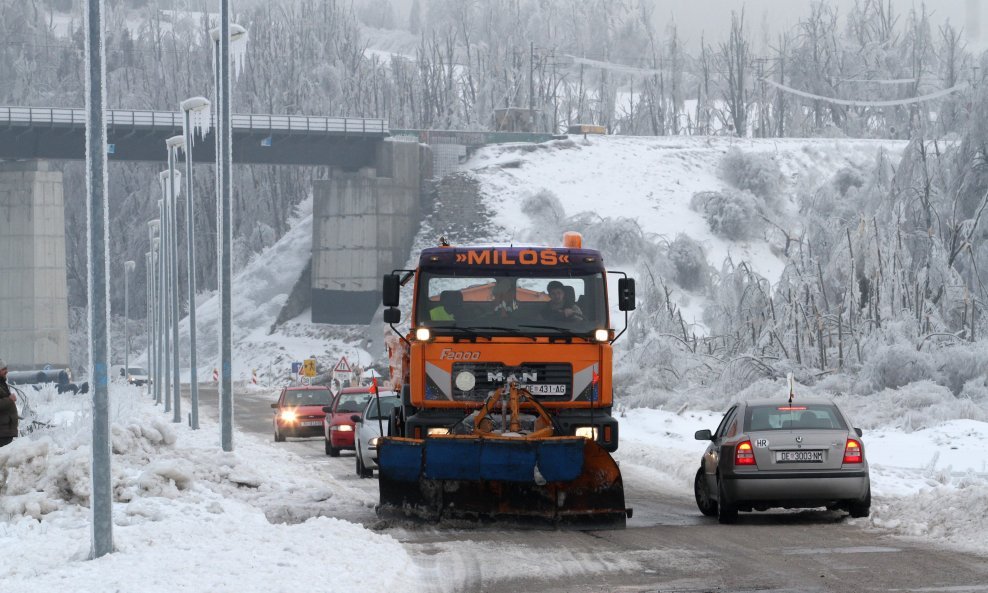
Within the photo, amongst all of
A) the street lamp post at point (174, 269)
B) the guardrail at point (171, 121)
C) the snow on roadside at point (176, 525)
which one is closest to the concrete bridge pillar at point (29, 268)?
the guardrail at point (171, 121)

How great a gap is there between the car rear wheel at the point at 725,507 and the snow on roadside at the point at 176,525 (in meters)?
4.02

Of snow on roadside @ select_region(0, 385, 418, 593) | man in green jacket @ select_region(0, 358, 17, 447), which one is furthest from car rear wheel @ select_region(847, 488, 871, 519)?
man in green jacket @ select_region(0, 358, 17, 447)

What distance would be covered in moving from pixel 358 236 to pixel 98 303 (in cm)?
8236

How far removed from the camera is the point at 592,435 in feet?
53.7

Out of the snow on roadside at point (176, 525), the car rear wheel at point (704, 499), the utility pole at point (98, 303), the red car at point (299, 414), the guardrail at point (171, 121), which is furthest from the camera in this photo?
the guardrail at point (171, 121)

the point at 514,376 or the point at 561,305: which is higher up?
the point at 561,305

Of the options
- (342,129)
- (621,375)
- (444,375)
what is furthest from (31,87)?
(444,375)

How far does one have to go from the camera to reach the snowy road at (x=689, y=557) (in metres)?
11.4

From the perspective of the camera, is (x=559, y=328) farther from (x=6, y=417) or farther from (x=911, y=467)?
(x=6, y=417)

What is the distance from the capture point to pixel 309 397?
35344mm

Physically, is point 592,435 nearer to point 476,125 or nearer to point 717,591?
point 717,591

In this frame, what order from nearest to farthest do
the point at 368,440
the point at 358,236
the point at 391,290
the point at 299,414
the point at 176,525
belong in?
1. the point at 176,525
2. the point at 391,290
3. the point at 368,440
4. the point at 299,414
5. the point at 358,236

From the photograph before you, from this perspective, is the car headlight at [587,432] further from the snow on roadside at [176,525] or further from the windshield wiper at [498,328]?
the snow on roadside at [176,525]

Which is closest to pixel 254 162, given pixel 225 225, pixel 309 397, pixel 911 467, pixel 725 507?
pixel 309 397
